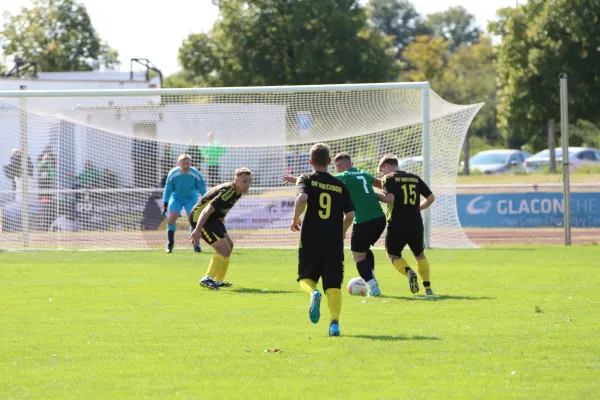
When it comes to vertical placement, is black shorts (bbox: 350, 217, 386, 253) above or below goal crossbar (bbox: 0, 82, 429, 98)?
below

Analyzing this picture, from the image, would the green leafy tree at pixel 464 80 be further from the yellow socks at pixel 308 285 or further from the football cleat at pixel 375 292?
the yellow socks at pixel 308 285

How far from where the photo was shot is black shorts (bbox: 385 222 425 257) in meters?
13.4

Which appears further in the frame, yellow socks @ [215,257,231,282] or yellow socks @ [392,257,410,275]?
yellow socks @ [215,257,231,282]

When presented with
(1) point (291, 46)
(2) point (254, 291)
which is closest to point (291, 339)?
(2) point (254, 291)

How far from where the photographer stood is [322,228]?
10.2m

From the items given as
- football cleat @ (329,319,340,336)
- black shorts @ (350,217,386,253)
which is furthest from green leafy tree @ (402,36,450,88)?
football cleat @ (329,319,340,336)

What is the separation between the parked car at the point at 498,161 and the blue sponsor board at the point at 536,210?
1995 centimetres

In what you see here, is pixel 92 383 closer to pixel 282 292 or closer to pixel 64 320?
pixel 64 320

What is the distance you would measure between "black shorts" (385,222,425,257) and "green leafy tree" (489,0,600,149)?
76.5 feet

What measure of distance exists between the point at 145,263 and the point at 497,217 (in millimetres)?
10399

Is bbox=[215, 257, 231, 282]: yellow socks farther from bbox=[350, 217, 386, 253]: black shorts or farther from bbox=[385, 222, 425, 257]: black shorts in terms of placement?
bbox=[385, 222, 425, 257]: black shorts

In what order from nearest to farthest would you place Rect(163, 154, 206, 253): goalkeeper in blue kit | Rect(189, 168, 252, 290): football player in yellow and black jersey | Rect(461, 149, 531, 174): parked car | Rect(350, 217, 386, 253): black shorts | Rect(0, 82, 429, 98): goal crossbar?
Rect(350, 217, 386, 253): black shorts, Rect(189, 168, 252, 290): football player in yellow and black jersey, Rect(163, 154, 206, 253): goalkeeper in blue kit, Rect(0, 82, 429, 98): goal crossbar, Rect(461, 149, 531, 174): parked car

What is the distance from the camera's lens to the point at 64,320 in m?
11.4

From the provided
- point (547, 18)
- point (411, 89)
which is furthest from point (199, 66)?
point (411, 89)
